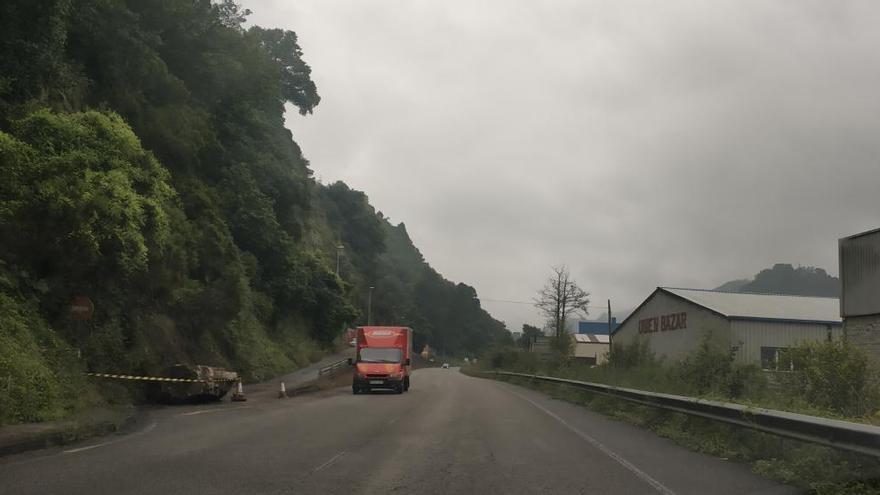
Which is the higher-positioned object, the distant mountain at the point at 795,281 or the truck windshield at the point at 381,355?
the distant mountain at the point at 795,281

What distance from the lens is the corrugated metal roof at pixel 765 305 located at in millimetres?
46938

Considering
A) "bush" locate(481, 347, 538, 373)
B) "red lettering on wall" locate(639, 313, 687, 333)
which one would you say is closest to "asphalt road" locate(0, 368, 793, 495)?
"bush" locate(481, 347, 538, 373)

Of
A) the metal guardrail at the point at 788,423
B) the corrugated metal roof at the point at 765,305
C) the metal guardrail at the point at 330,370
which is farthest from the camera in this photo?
the corrugated metal roof at the point at 765,305

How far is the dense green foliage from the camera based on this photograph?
18688mm

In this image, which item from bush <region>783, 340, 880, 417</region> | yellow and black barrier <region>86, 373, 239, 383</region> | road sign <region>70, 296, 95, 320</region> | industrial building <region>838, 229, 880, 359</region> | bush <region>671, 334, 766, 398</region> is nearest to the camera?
bush <region>783, 340, 880, 417</region>

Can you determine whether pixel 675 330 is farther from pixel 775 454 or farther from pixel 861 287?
pixel 775 454

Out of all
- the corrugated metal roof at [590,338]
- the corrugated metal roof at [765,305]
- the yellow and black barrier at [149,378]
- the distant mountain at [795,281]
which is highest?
the distant mountain at [795,281]

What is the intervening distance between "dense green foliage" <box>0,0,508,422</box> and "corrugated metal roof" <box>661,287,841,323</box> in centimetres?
2846

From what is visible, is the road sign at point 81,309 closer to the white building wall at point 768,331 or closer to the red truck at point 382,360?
the red truck at point 382,360

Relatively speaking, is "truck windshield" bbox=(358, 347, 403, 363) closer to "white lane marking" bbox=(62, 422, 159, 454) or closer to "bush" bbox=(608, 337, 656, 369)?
"bush" bbox=(608, 337, 656, 369)

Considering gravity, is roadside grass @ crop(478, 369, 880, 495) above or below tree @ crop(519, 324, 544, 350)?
below

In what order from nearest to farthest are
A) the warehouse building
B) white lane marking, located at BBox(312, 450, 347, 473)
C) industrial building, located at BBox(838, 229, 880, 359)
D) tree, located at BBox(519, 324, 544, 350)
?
white lane marking, located at BBox(312, 450, 347, 473) → industrial building, located at BBox(838, 229, 880, 359) → the warehouse building → tree, located at BBox(519, 324, 544, 350)

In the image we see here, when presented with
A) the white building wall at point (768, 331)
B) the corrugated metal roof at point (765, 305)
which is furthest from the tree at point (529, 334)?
the white building wall at point (768, 331)

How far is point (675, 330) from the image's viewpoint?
174 ft
